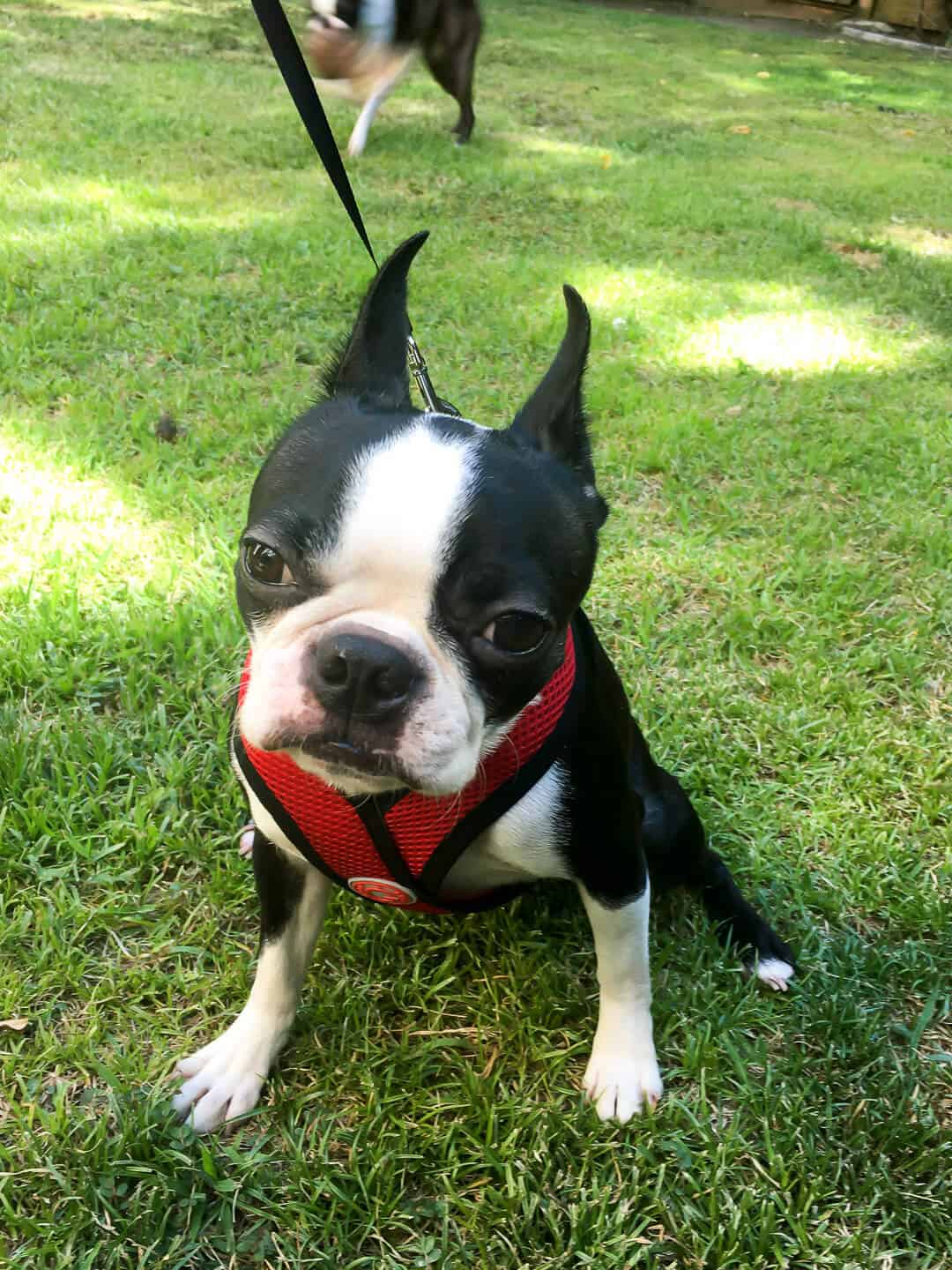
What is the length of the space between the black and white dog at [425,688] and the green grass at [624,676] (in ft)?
0.53

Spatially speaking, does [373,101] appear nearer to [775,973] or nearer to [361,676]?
[775,973]

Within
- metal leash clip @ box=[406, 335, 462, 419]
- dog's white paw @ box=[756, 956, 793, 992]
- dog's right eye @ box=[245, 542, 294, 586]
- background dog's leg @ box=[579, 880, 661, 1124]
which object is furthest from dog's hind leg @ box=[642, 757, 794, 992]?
dog's right eye @ box=[245, 542, 294, 586]

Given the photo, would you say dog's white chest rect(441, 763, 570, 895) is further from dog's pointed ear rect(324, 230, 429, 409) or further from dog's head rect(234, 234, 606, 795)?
dog's pointed ear rect(324, 230, 429, 409)

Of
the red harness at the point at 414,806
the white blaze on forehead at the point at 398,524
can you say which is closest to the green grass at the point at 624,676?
the red harness at the point at 414,806

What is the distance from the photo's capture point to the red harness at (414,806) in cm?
168

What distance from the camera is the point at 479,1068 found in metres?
2.02

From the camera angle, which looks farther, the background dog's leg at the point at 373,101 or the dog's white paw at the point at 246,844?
the background dog's leg at the point at 373,101

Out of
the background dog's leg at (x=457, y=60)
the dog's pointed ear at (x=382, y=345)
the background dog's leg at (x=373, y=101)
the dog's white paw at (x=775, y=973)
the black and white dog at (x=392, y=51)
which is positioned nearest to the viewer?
the dog's pointed ear at (x=382, y=345)

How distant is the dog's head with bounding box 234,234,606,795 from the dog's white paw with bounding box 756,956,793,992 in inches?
38.3

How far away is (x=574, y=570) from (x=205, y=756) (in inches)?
54.0

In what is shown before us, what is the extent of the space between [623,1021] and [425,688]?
2.99 feet

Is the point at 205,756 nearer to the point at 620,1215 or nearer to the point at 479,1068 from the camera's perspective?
the point at 479,1068

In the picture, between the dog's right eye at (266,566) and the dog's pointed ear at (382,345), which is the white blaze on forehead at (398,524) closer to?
the dog's right eye at (266,566)

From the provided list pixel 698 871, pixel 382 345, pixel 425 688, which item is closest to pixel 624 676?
pixel 698 871
